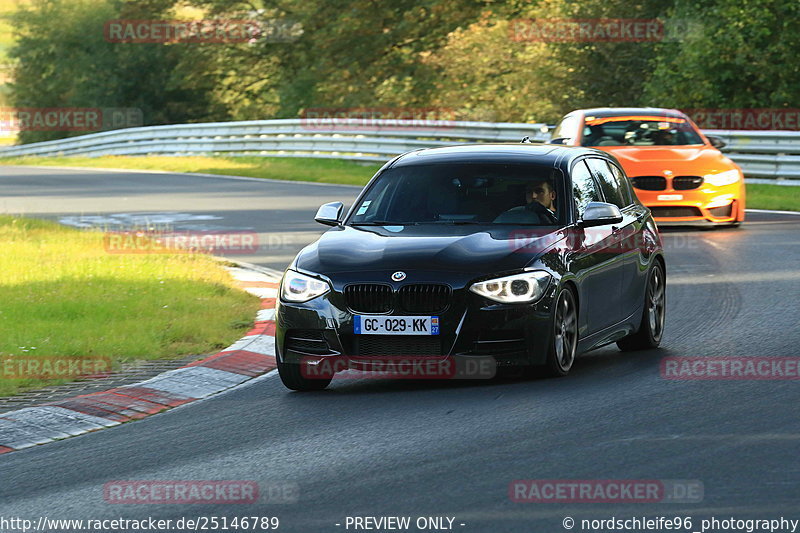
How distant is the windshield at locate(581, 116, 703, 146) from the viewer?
2025 cm

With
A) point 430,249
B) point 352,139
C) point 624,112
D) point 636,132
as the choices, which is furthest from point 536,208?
point 352,139

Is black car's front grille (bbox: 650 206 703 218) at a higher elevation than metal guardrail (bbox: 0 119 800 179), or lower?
higher

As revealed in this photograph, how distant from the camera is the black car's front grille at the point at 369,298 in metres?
8.88

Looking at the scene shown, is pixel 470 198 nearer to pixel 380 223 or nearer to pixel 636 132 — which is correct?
pixel 380 223

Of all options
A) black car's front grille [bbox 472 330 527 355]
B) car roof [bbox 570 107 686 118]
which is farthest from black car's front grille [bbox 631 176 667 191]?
black car's front grille [bbox 472 330 527 355]

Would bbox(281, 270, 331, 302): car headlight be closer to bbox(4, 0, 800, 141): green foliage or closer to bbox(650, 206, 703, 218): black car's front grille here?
bbox(650, 206, 703, 218): black car's front grille

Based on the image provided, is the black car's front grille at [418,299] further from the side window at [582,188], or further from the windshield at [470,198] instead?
the side window at [582,188]

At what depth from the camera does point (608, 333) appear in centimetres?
1009

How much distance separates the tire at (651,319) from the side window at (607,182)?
1.82 ft

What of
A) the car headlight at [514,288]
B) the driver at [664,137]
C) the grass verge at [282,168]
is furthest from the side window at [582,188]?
the grass verge at [282,168]

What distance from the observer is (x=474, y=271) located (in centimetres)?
890

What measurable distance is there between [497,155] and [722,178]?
31.6ft

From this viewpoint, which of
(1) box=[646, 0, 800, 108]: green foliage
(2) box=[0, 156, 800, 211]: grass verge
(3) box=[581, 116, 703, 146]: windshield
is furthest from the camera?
(1) box=[646, 0, 800, 108]: green foliage

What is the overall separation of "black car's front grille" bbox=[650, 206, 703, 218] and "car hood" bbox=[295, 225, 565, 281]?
392 inches
